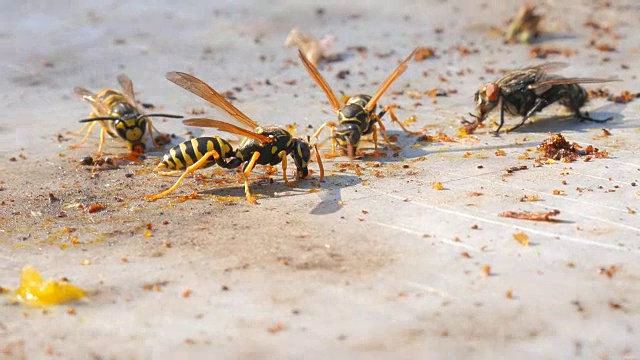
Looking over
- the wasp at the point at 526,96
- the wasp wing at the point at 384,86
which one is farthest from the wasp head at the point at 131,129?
the wasp at the point at 526,96

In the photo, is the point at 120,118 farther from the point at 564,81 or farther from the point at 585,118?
the point at 585,118

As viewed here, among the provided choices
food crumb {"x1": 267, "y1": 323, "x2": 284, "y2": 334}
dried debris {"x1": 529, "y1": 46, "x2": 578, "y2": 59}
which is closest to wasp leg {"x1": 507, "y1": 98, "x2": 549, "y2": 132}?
dried debris {"x1": 529, "y1": 46, "x2": 578, "y2": 59}

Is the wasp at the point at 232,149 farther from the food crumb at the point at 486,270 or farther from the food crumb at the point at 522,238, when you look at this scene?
the food crumb at the point at 486,270

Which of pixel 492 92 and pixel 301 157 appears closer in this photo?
pixel 301 157

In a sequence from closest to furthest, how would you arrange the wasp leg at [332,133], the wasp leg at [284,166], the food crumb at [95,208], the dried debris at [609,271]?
the dried debris at [609,271]
the food crumb at [95,208]
the wasp leg at [284,166]
the wasp leg at [332,133]

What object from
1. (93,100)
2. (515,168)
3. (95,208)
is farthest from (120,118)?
(515,168)

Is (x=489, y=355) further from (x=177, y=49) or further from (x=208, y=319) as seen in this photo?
(x=177, y=49)
